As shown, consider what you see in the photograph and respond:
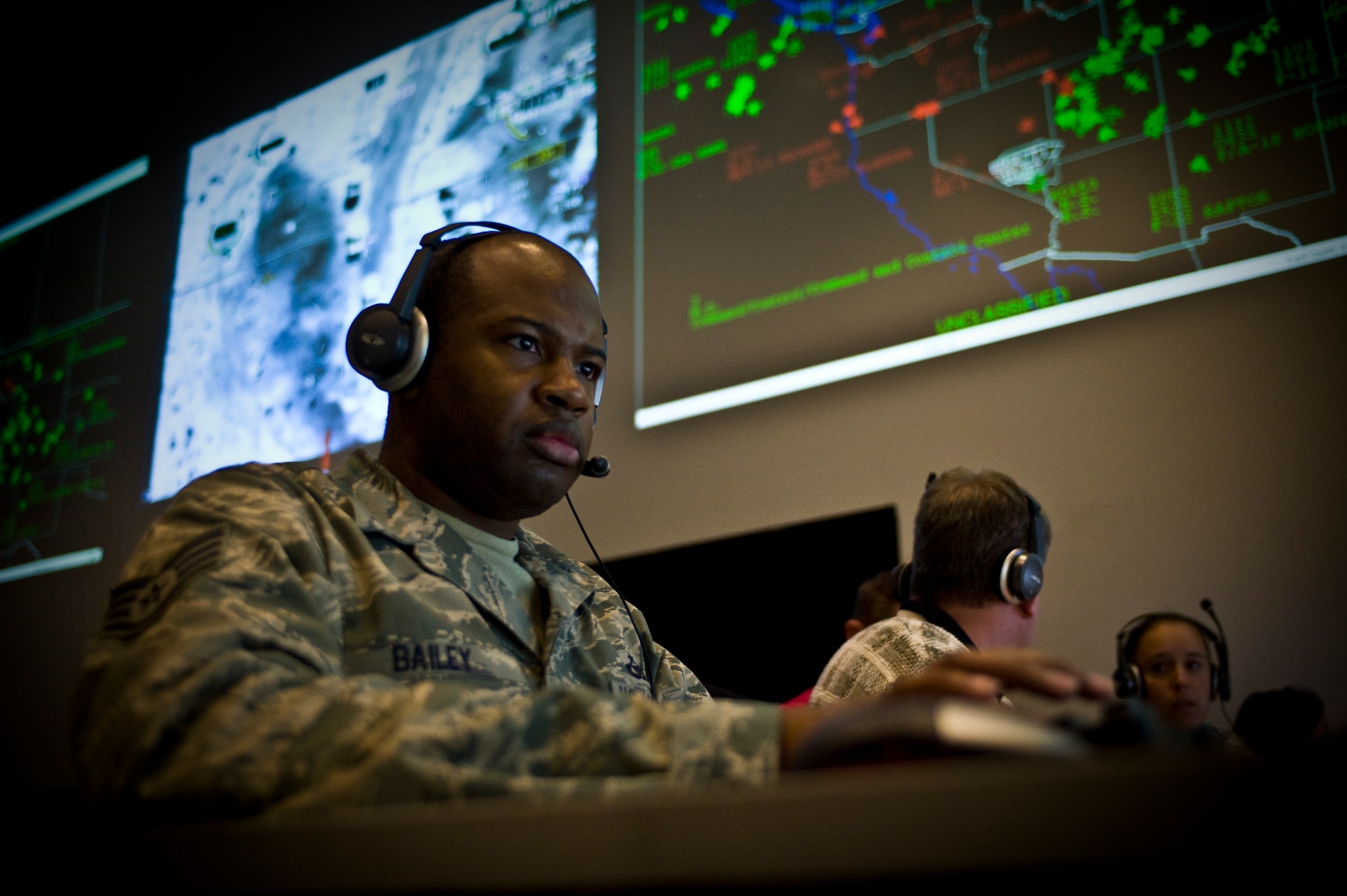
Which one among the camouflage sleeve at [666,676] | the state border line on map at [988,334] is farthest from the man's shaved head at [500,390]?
the state border line on map at [988,334]

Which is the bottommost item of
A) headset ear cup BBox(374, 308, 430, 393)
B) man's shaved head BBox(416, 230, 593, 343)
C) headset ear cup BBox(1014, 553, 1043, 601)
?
headset ear cup BBox(1014, 553, 1043, 601)

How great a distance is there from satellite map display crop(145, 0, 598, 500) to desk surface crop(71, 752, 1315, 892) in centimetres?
215

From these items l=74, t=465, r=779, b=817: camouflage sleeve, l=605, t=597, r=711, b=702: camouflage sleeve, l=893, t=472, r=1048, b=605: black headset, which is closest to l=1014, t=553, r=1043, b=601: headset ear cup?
l=893, t=472, r=1048, b=605: black headset

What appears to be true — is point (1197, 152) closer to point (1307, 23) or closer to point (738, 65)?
point (1307, 23)

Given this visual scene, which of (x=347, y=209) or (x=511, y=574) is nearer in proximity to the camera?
(x=511, y=574)

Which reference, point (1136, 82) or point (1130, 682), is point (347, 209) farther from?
point (1130, 682)

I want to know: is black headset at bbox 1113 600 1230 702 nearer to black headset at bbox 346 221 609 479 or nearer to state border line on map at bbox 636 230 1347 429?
Answer: state border line on map at bbox 636 230 1347 429

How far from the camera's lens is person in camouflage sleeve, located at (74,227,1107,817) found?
0.51 m

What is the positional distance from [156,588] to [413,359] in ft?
1.55

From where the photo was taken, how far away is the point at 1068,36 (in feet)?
6.37

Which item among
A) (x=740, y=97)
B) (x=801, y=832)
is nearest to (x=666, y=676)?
(x=801, y=832)

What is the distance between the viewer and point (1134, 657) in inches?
66.3

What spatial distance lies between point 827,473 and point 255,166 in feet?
7.32

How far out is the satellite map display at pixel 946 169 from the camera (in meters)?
1.73
